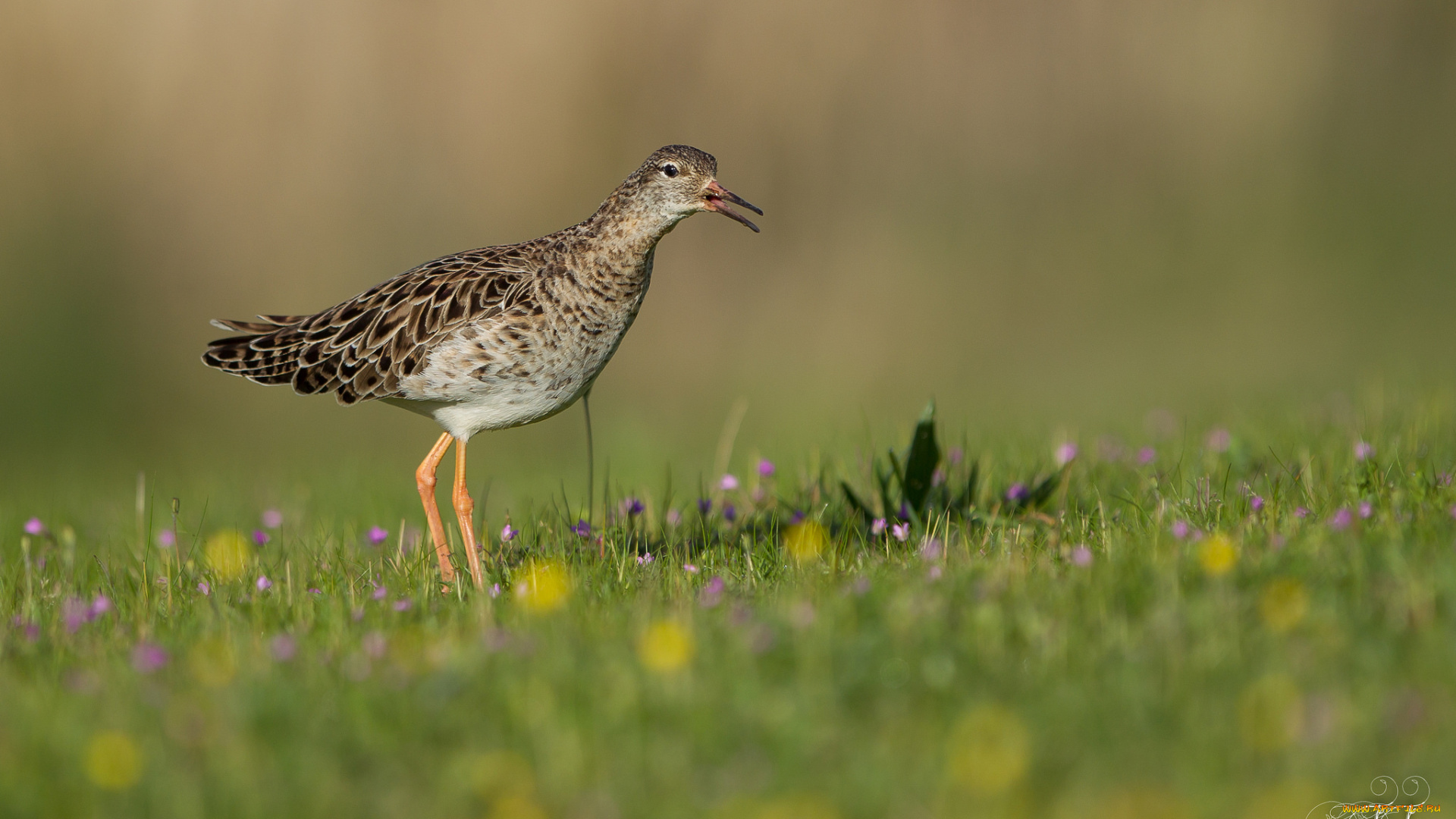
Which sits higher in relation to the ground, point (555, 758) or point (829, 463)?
point (829, 463)

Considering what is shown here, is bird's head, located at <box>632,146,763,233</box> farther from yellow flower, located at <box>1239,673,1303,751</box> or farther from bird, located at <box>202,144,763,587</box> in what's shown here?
yellow flower, located at <box>1239,673,1303,751</box>

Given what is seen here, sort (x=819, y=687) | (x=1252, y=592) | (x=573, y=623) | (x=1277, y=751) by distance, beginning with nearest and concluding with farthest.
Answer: (x=1277, y=751) → (x=819, y=687) → (x=1252, y=592) → (x=573, y=623)

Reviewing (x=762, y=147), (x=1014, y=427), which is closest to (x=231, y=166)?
(x=762, y=147)

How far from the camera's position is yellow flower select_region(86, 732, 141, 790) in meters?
3.42

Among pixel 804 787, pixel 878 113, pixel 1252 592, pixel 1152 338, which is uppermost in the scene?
pixel 878 113

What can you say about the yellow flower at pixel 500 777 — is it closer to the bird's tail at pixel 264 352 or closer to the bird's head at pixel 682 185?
the bird's head at pixel 682 185

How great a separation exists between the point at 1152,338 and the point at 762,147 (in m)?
6.12

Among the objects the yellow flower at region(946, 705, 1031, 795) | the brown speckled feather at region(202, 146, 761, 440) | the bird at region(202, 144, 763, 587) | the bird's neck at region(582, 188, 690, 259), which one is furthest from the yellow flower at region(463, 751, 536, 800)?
the bird's neck at region(582, 188, 690, 259)

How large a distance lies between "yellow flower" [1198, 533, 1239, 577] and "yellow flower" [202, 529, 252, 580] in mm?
4461

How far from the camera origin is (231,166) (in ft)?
57.8

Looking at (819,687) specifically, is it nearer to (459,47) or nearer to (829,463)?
(829,463)

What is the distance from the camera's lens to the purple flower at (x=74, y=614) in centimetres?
506

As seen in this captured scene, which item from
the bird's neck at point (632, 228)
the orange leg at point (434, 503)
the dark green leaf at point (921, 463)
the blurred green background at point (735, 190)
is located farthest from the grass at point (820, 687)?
the blurred green background at point (735, 190)

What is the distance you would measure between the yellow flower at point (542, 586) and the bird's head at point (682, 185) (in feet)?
6.94
